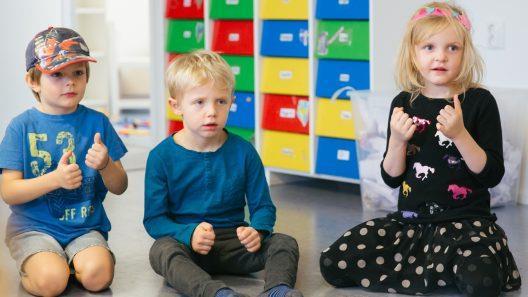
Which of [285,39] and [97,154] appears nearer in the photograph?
[97,154]

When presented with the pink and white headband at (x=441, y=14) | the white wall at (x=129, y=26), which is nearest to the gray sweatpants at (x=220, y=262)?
the pink and white headband at (x=441, y=14)

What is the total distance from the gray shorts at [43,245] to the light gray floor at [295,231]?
0.08 metres

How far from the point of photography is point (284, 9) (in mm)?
3148

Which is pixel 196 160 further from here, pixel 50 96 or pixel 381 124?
pixel 381 124

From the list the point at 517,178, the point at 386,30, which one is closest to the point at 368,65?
the point at 386,30

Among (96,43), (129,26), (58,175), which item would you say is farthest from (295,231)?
(129,26)

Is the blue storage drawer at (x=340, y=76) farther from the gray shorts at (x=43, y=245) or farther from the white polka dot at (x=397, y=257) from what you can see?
the gray shorts at (x=43, y=245)

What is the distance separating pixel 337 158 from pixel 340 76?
0.28m

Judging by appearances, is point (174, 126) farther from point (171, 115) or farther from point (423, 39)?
point (423, 39)

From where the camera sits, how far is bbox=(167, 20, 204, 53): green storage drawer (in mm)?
3623

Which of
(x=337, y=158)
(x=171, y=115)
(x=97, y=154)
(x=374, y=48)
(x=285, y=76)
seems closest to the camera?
(x=97, y=154)

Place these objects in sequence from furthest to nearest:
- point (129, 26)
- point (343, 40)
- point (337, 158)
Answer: point (129, 26)
point (337, 158)
point (343, 40)

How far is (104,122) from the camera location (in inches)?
A: 81.9

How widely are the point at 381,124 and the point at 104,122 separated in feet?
3.34
